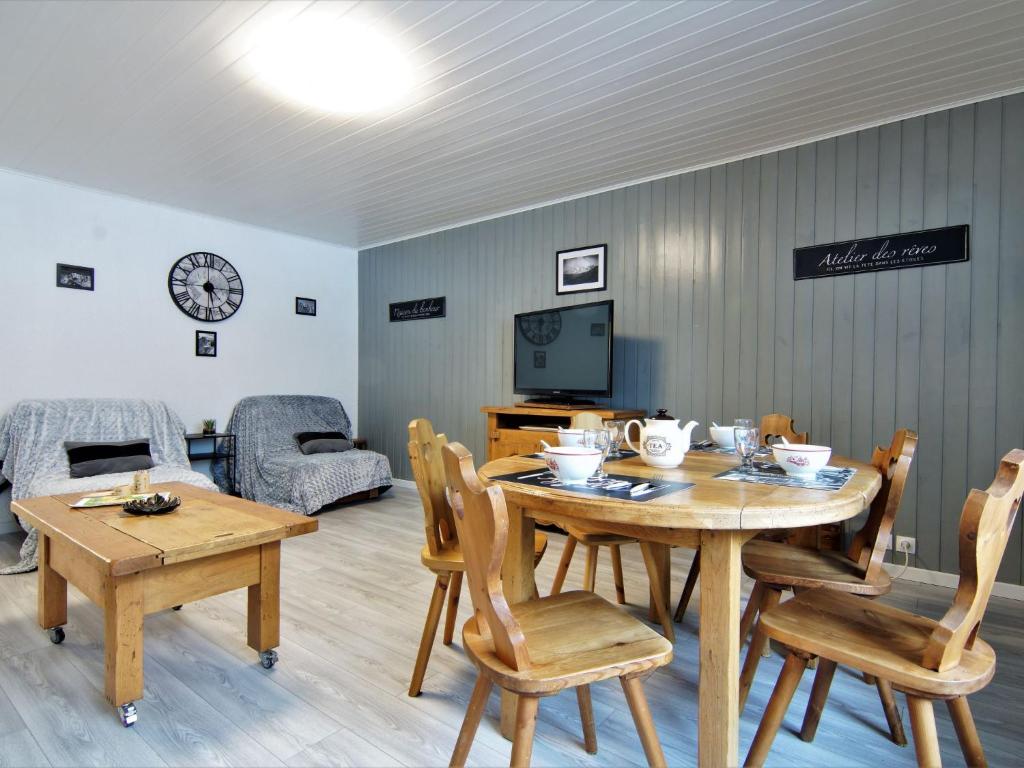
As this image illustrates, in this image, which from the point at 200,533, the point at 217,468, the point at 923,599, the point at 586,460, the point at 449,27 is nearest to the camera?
→ the point at 586,460

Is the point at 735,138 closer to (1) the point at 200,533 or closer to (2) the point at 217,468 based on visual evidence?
(1) the point at 200,533

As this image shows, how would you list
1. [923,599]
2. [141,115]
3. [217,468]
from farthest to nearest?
[217,468]
[141,115]
[923,599]

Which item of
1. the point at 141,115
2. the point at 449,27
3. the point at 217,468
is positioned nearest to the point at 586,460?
the point at 449,27

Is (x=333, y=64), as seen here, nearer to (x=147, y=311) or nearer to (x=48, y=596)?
(x=48, y=596)

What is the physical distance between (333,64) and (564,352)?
7.62 feet

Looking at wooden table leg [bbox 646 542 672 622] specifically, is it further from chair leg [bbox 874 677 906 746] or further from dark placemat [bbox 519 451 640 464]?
chair leg [bbox 874 677 906 746]

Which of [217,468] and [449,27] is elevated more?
[449,27]

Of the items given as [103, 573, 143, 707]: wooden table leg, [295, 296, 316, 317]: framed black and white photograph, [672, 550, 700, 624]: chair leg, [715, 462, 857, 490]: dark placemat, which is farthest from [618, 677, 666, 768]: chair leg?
[295, 296, 316, 317]: framed black and white photograph

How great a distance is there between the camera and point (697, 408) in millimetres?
3686

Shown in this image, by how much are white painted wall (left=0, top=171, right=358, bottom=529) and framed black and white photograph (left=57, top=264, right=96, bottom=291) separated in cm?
4

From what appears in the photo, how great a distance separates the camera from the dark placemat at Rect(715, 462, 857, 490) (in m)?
1.47

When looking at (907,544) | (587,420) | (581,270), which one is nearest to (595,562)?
(587,420)

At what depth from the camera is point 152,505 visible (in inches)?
86.1

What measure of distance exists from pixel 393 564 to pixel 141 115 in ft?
9.17
